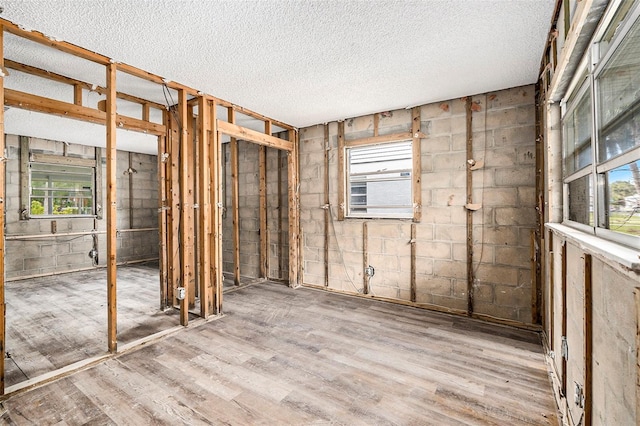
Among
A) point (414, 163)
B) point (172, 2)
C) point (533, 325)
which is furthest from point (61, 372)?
point (533, 325)

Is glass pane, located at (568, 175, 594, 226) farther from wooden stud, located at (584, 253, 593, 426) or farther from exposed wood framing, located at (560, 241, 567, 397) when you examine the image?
wooden stud, located at (584, 253, 593, 426)

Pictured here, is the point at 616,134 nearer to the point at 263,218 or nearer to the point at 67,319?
the point at 263,218

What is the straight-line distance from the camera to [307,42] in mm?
2348

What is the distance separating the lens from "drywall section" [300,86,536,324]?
3.18m

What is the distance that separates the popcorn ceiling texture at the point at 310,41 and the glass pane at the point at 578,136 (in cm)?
73

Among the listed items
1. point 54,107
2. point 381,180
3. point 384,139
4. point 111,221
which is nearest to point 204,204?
point 111,221

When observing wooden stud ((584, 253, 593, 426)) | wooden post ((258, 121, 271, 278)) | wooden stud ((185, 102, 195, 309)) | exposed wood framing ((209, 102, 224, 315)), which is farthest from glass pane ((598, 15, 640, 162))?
wooden post ((258, 121, 271, 278))

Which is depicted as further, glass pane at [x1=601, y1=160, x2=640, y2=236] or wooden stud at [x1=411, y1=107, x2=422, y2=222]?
wooden stud at [x1=411, y1=107, x2=422, y2=222]

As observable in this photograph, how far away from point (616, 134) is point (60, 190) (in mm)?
8098

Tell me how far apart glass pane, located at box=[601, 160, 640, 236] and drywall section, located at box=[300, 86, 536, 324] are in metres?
2.09

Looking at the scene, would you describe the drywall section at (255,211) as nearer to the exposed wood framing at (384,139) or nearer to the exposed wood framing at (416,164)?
the exposed wood framing at (384,139)

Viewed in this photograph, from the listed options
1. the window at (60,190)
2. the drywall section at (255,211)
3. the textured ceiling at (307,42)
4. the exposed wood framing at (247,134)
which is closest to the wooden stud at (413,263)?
the textured ceiling at (307,42)

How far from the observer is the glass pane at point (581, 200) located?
160 centimetres

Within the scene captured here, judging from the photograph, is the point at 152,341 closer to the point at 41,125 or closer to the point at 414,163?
the point at 414,163
